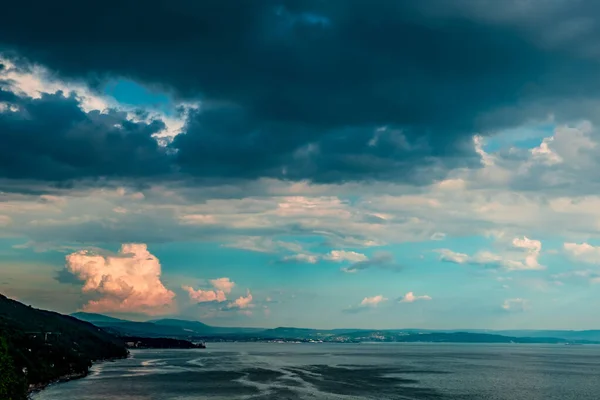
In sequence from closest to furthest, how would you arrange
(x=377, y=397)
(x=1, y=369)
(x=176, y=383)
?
1. (x=1, y=369)
2. (x=377, y=397)
3. (x=176, y=383)

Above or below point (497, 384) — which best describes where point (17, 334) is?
above

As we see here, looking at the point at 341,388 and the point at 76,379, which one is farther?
the point at 76,379

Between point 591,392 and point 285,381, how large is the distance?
314 ft

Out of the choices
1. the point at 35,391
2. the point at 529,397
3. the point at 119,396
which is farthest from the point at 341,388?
the point at 35,391

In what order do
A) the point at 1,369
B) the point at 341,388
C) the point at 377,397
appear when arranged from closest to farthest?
the point at 1,369 → the point at 377,397 → the point at 341,388

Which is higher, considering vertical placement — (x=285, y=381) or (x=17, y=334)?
(x=17, y=334)

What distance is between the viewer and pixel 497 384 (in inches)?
7520

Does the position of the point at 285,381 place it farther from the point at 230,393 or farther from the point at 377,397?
the point at 377,397

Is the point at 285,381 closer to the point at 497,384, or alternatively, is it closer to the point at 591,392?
the point at 497,384

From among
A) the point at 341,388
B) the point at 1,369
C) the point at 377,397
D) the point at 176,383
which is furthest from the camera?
the point at 176,383

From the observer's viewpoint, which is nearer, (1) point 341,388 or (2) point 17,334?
(1) point 341,388

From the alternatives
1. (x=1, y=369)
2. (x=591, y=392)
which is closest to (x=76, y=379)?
(x=1, y=369)

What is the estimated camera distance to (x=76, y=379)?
639 feet

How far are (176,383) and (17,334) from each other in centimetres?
6033
